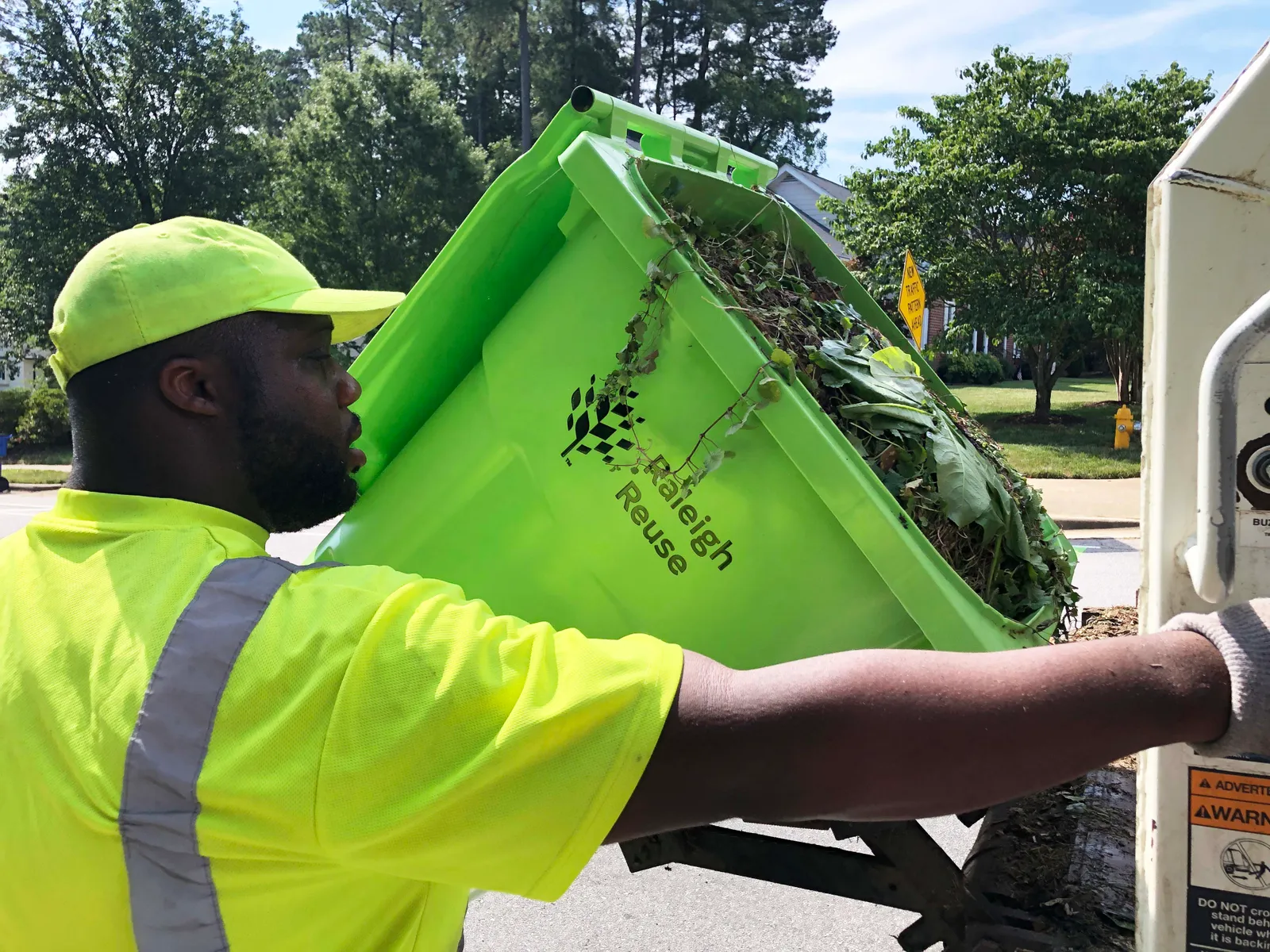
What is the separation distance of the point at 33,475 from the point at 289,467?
2007 cm

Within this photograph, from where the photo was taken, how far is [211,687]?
1.02 metres

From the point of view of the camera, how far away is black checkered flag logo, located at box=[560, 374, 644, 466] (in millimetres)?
1942

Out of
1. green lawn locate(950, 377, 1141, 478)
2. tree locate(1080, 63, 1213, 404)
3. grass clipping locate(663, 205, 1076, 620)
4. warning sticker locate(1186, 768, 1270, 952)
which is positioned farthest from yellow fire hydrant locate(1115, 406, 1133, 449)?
warning sticker locate(1186, 768, 1270, 952)

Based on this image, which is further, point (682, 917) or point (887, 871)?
point (682, 917)

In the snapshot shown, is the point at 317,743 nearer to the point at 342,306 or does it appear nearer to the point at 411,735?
the point at 411,735

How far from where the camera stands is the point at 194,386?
1260 mm

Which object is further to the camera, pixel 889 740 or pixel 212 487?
pixel 212 487

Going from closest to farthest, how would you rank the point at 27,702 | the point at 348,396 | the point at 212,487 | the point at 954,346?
the point at 27,702 < the point at 212,487 < the point at 348,396 < the point at 954,346

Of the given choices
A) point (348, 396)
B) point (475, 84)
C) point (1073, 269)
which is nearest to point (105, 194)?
point (475, 84)

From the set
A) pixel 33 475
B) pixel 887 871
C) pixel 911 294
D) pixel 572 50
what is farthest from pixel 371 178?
pixel 887 871

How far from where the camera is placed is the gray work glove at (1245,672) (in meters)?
0.95

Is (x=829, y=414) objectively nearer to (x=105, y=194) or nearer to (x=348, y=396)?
(x=348, y=396)

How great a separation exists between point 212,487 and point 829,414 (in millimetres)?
1175

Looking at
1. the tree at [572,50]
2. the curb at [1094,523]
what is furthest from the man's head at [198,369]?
the tree at [572,50]
